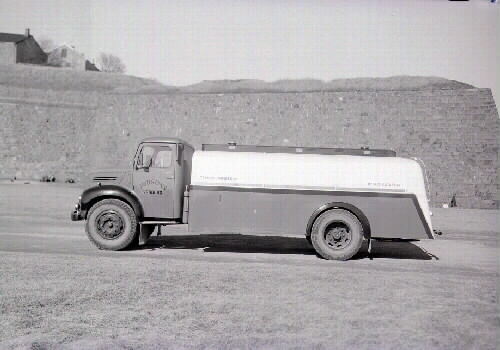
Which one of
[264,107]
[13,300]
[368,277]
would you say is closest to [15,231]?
[13,300]

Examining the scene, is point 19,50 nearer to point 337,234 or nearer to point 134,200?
point 134,200

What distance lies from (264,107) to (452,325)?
90.8 feet

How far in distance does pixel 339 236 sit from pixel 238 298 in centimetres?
367

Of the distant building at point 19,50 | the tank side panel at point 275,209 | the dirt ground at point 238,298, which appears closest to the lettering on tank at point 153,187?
the tank side panel at point 275,209

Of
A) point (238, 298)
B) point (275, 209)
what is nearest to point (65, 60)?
point (275, 209)

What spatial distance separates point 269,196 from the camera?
934 cm

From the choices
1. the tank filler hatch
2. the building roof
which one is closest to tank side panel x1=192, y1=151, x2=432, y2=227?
the tank filler hatch

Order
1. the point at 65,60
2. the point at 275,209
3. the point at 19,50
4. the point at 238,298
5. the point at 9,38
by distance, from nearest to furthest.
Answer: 1. the point at 238,298
2. the point at 275,209
3. the point at 9,38
4. the point at 19,50
5. the point at 65,60

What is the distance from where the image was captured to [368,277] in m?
7.79

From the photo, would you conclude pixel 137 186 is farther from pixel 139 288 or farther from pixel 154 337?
pixel 154 337

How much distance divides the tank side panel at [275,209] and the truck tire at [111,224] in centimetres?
130

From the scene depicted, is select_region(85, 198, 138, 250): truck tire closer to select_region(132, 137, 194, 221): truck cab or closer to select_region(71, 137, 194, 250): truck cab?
select_region(71, 137, 194, 250): truck cab

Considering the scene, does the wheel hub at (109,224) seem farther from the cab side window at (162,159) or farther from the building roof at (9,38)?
the building roof at (9,38)

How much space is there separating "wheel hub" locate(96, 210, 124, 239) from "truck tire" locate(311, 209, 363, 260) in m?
3.94
